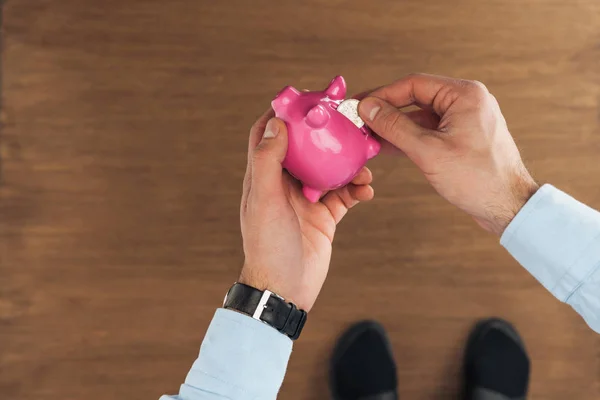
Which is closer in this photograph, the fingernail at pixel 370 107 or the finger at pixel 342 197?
the fingernail at pixel 370 107

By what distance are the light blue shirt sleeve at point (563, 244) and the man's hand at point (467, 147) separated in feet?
0.09

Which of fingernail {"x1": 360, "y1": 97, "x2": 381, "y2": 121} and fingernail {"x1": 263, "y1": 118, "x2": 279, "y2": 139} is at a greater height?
fingernail {"x1": 360, "y1": 97, "x2": 381, "y2": 121}

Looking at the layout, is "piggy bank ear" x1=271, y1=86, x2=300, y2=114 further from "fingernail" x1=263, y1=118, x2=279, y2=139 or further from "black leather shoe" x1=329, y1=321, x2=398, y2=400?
"black leather shoe" x1=329, y1=321, x2=398, y2=400

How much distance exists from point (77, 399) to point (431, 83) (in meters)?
1.15

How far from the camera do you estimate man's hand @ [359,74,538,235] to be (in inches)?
29.7

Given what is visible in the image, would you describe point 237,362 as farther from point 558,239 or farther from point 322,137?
point 558,239

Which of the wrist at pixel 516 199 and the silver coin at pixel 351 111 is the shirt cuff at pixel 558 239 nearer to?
the wrist at pixel 516 199

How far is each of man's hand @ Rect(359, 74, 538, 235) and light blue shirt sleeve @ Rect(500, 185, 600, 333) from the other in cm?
3

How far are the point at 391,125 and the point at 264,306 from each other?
36cm

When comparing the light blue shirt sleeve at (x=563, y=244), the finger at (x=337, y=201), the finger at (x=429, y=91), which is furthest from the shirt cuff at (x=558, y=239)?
the finger at (x=337, y=201)

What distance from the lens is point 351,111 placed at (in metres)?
0.78

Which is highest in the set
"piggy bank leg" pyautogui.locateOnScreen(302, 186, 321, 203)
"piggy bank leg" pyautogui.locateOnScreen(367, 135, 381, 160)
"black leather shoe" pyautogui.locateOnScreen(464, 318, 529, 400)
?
"piggy bank leg" pyautogui.locateOnScreen(367, 135, 381, 160)

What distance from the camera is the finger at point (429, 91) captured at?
2.55 feet

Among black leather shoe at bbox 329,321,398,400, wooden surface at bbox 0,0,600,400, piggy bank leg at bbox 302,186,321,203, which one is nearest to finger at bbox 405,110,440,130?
piggy bank leg at bbox 302,186,321,203
